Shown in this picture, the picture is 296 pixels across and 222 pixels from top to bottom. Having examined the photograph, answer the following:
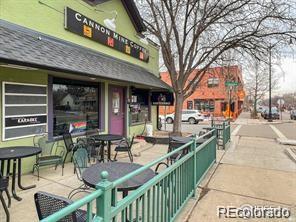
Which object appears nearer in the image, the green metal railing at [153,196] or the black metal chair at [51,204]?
the green metal railing at [153,196]

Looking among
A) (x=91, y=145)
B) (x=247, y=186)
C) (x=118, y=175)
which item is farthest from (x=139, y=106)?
(x=118, y=175)

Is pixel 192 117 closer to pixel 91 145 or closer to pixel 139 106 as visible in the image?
pixel 139 106

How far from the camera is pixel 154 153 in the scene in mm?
8766

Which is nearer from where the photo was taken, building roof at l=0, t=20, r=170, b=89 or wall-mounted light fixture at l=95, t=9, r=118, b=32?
building roof at l=0, t=20, r=170, b=89

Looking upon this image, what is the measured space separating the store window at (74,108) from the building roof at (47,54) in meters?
0.98

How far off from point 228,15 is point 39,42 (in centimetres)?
888

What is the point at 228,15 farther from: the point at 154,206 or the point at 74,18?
the point at 154,206

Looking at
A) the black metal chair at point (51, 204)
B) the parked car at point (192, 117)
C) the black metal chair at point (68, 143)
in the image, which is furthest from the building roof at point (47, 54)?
the parked car at point (192, 117)

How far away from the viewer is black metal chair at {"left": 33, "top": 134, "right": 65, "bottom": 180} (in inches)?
214

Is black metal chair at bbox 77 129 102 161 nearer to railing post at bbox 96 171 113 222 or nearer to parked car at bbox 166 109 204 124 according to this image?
railing post at bbox 96 171 113 222

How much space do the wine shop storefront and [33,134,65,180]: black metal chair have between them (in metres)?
0.20

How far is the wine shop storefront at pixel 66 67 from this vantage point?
536 centimetres

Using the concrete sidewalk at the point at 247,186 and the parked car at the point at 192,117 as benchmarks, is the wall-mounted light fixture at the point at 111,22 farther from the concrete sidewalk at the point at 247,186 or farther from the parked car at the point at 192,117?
the parked car at the point at 192,117

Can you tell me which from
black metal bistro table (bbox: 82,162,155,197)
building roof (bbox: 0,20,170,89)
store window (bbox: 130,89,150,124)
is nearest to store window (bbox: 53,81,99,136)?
building roof (bbox: 0,20,170,89)
